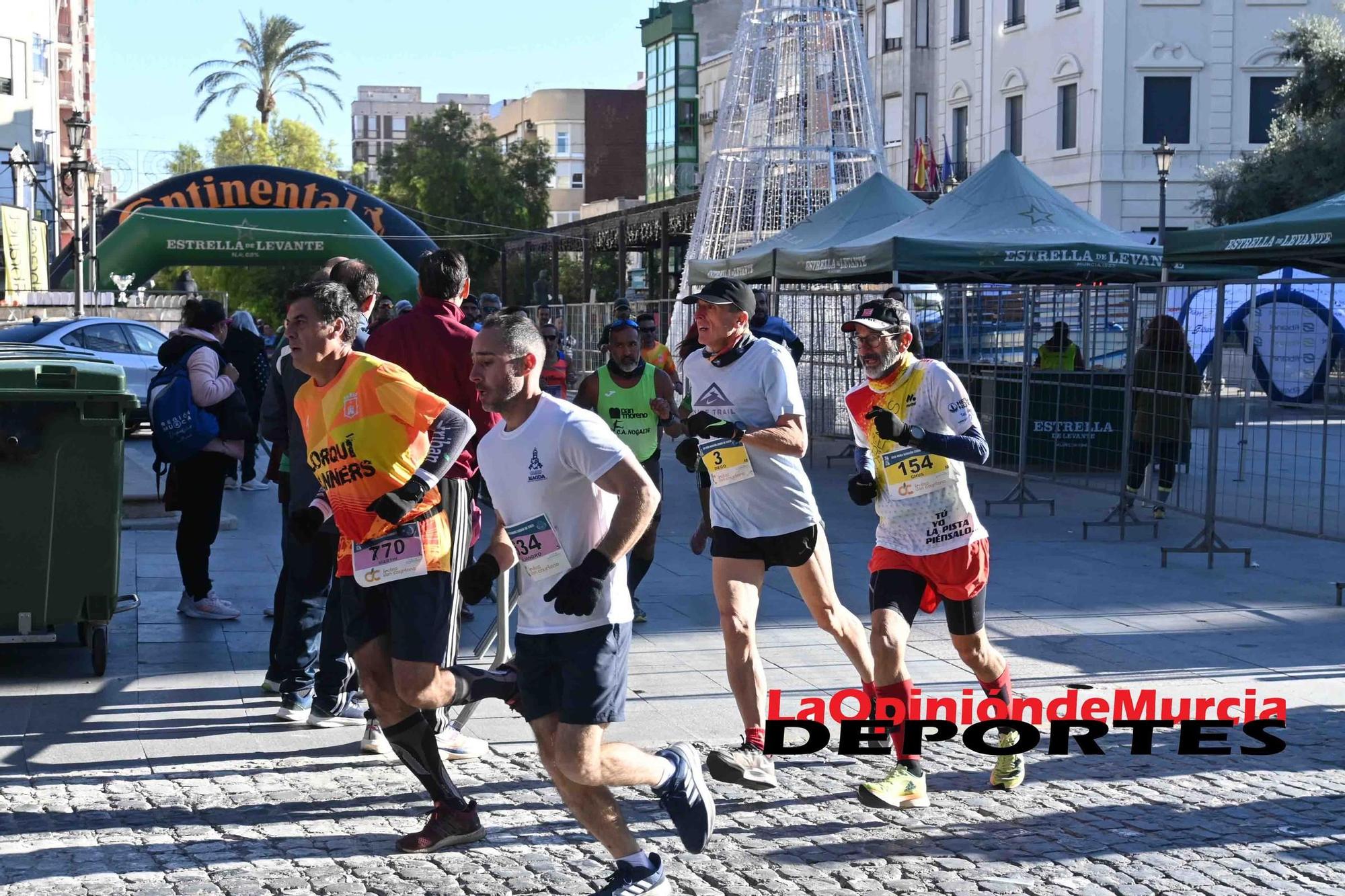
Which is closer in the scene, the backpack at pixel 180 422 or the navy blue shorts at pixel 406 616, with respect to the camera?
the navy blue shorts at pixel 406 616

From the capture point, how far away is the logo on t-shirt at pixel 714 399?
620 cm

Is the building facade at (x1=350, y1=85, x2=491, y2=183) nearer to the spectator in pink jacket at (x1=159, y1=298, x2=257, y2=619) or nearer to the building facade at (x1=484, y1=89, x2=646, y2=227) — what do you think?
the building facade at (x1=484, y1=89, x2=646, y2=227)

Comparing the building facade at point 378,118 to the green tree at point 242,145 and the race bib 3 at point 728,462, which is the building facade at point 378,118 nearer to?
the green tree at point 242,145

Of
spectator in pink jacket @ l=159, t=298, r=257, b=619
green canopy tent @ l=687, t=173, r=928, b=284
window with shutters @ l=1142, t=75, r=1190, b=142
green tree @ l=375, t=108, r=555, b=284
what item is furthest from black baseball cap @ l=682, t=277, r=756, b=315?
Result: green tree @ l=375, t=108, r=555, b=284

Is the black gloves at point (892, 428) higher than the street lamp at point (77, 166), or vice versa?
the street lamp at point (77, 166)

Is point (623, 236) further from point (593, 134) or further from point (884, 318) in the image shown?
point (593, 134)

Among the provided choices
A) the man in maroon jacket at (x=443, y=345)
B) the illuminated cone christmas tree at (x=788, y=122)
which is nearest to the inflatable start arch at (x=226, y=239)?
the illuminated cone christmas tree at (x=788, y=122)

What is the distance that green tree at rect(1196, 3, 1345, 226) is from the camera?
104 feet

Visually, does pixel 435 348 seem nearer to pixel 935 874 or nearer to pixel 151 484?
pixel 935 874

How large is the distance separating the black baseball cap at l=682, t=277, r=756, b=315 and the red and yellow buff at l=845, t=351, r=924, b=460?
1.75 feet

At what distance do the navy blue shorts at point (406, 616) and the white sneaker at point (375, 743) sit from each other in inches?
48.2

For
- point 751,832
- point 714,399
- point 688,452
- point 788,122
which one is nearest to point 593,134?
point 788,122

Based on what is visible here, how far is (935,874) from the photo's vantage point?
494cm

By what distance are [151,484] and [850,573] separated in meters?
6.82
